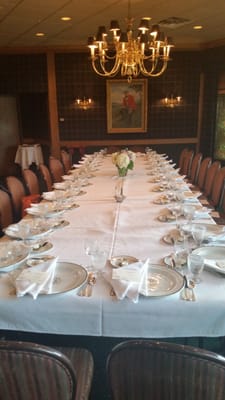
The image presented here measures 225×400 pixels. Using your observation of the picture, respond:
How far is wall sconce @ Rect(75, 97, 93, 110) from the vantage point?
8.51 meters

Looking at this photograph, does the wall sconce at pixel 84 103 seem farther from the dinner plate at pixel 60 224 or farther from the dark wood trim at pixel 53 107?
the dinner plate at pixel 60 224

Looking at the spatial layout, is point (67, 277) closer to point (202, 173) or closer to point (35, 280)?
point (35, 280)

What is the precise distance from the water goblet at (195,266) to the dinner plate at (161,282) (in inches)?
2.5

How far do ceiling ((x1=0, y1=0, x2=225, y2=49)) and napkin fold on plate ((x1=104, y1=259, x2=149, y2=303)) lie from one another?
4.08m

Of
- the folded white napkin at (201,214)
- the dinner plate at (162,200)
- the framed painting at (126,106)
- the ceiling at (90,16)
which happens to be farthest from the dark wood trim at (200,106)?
the folded white napkin at (201,214)

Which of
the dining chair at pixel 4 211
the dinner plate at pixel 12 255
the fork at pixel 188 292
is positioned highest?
the dinner plate at pixel 12 255

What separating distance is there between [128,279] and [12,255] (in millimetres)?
699

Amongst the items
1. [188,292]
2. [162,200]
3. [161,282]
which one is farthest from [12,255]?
[162,200]

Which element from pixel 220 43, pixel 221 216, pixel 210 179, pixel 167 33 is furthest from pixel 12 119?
pixel 221 216

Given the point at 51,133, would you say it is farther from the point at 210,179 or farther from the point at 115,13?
the point at 210,179

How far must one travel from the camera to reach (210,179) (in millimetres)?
4406

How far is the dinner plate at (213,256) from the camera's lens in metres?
1.66

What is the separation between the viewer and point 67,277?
1.63 meters

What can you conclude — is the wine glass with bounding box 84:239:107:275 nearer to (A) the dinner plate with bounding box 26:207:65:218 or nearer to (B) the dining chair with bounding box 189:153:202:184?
(A) the dinner plate with bounding box 26:207:65:218
